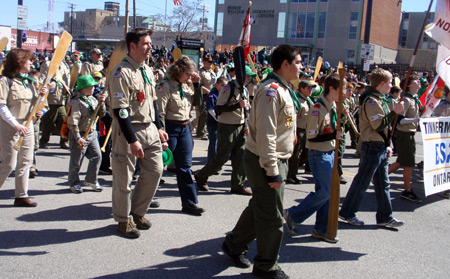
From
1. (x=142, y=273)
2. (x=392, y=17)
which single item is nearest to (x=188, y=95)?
(x=142, y=273)

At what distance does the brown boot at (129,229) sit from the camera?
468 cm

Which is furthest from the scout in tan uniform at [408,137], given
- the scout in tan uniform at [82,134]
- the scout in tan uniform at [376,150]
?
the scout in tan uniform at [82,134]

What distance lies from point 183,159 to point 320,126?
1.80 meters

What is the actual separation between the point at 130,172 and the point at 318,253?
7.25 ft

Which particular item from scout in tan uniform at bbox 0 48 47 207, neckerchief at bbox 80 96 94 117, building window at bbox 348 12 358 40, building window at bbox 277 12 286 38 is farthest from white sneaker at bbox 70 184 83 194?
building window at bbox 277 12 286 38

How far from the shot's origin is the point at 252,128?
149 inches

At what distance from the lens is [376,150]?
5.31 m

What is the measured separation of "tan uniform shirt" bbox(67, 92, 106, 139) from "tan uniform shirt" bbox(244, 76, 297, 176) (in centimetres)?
337

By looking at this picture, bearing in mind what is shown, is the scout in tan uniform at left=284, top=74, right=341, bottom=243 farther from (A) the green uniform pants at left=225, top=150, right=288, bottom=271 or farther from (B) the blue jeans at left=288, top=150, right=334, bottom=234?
(A) the green uniform pants at left=225, top=150, right=288, bottom=271

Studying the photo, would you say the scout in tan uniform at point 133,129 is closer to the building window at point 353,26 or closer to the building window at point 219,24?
the building window at point 353,26

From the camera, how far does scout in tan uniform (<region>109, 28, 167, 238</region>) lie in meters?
4.38

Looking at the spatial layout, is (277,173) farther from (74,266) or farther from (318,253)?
(74,266)

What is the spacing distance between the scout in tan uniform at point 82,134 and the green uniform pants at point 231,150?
64.5 inches

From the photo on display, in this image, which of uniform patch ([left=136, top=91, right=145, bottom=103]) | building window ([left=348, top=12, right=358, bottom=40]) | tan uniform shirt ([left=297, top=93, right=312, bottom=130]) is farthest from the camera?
building window ([left=348, top=12, right=358, bottom=40])
